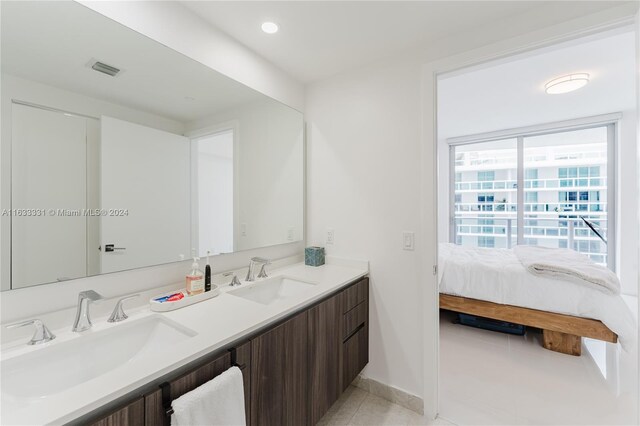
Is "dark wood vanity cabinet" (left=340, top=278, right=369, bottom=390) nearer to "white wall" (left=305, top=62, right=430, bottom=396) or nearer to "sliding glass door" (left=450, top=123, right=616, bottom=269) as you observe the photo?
"white wall" (left=305, top=62, right=430, bottom=396)

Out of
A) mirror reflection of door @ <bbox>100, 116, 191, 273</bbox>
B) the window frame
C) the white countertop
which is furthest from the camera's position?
the window frame

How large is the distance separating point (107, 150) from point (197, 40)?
78 centimetres

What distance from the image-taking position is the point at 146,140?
133cm

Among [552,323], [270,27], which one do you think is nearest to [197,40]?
[270,27]

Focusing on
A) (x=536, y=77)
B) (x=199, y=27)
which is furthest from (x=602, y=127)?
(x=199, y=27)

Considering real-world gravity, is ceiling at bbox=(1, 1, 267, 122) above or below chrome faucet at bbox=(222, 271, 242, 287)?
above

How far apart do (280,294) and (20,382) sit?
3.95 ft

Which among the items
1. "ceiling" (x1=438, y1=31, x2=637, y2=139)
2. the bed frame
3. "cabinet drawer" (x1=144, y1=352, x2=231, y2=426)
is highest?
"ceiling" (x1=438, y1=31, x2=637, y2=139)

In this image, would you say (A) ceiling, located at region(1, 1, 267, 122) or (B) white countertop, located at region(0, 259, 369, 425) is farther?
(A) ceiling, located at region(1, 1, 267, 122)

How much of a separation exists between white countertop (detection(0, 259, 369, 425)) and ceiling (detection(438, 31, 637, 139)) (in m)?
1.75

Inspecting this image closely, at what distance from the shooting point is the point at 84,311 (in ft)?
3.40

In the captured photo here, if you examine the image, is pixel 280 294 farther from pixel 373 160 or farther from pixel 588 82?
pixel 588 82

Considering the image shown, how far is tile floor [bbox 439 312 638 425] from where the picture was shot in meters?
1.72

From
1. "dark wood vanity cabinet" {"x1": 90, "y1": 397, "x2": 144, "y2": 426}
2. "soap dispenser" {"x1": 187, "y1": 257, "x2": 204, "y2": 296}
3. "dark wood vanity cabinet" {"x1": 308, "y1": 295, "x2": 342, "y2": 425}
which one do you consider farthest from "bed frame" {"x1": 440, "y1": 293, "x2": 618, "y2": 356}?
"dark wood vanity cabinet" {"x1": 90, "y1": 397, "x2": 144, "y2": 426}
